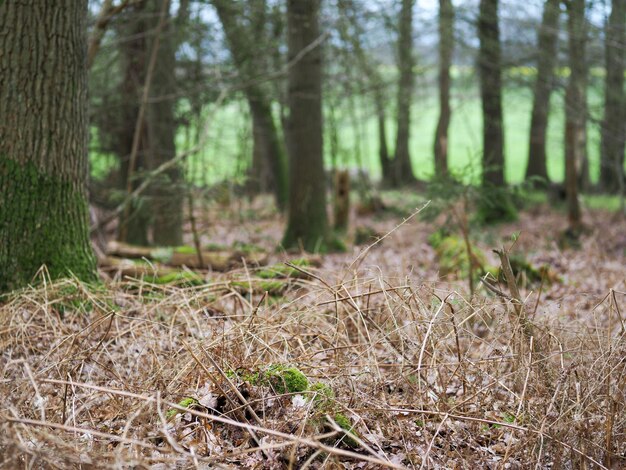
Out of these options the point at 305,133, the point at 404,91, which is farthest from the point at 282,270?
the point at 404,91

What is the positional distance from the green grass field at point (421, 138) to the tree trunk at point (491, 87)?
25.8 inches

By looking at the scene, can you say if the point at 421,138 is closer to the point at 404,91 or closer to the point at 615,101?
the point at 404,91

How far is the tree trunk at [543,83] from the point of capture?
35.8ft

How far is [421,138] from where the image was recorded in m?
38.6

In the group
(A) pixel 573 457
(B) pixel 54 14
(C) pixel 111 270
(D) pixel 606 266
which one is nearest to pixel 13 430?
(A) pixel 573 457

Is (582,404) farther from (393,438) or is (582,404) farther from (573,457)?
(393,438)

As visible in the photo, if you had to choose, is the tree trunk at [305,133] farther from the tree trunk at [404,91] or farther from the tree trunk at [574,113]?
the tree trunk at [574,113]

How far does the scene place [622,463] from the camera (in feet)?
10.2

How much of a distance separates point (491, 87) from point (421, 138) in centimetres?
2349

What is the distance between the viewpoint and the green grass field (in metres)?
12.1

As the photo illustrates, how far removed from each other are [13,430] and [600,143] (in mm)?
15823

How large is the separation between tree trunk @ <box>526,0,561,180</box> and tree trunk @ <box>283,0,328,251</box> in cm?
363

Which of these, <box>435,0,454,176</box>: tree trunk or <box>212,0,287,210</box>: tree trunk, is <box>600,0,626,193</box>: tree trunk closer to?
<box>435,0,454,176</box>: tree trunk

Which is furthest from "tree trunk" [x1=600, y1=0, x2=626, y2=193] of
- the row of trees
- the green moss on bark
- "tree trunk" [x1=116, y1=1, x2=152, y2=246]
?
the green moss on bark
